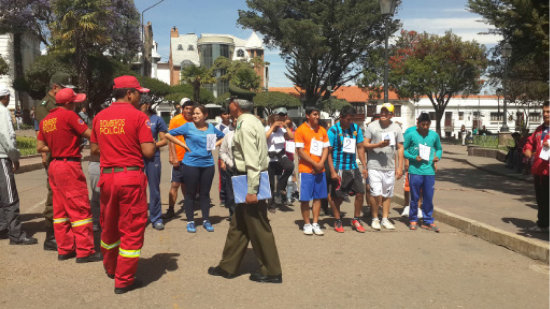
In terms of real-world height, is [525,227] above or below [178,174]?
below

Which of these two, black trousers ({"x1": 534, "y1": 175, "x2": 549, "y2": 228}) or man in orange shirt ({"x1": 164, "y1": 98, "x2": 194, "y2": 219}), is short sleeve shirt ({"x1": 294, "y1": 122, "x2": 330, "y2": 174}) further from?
black trousers ({"x1": 534, "y1": 175, "x2": 549, "y2": 228})

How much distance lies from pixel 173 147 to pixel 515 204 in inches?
Answer: 259

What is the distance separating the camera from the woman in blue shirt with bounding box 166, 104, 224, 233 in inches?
260

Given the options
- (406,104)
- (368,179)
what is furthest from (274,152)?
(406,104)

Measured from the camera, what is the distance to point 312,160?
6.41 meters

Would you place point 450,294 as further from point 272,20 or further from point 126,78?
point 272,20

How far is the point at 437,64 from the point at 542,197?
37.6m

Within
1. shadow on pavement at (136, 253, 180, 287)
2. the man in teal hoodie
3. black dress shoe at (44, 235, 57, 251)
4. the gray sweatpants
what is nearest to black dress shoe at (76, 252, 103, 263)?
shadow on pavement at (136, 253, 180, 287)

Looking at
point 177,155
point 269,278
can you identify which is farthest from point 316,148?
point 269,278

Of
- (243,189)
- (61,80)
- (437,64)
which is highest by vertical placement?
(437,64)

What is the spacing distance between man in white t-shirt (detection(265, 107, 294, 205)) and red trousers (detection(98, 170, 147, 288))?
4298 mm

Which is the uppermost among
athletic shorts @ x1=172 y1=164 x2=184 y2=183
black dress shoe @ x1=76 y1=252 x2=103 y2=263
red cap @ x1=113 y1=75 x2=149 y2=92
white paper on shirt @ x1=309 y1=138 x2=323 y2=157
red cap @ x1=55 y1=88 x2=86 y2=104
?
red cap @ x1=113 y1=75 x2=149 y2=92

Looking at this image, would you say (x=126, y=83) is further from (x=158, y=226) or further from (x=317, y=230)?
(x=317, y=230)

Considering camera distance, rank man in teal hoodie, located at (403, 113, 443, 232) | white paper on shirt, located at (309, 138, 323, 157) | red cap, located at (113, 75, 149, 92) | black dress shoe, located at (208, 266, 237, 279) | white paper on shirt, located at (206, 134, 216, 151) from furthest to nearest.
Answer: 1. man in teal hoodie, located at (403, 113, 443, 232)
2. white paper on shirt, located at (206, 134, 216, 151)
3. white paper on shirt, located at (309, 138, 323, 157)
4. black dress shoe, located at (208, 266, 237, 279)
5. red cap, located at (113, 75, 149, 92)
